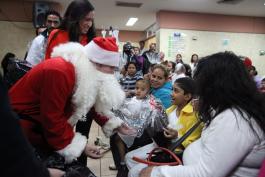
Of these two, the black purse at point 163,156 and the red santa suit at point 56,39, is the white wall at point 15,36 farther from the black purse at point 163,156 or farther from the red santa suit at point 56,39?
the black purse at point 163,156

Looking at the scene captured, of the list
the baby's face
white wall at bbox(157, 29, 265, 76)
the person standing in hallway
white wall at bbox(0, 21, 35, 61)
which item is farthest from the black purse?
white wall at bbox(0, 21, 35, 61)

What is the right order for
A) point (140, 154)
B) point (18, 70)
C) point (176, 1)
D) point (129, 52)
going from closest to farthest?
point (18, 70), point (140, 154), point (129, 52), point (176, 1)

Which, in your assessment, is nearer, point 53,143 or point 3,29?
point 53,143

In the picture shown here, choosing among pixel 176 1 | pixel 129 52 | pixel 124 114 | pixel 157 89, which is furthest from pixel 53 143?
pixel 176 1

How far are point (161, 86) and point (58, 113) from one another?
1.54m

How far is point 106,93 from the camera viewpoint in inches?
60.0

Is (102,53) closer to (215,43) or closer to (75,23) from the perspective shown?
(75,23)

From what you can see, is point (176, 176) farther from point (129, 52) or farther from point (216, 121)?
point (129, 52)

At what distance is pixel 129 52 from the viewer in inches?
188

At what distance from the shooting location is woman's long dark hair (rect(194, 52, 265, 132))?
116cm

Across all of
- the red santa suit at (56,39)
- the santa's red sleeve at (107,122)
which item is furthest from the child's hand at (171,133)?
the red santa suit at (56,39)

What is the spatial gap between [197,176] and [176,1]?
6865 mm

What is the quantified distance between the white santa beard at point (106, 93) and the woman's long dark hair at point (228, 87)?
1.63ft

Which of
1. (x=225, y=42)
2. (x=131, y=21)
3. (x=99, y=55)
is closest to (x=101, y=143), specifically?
(x=99, y=55)
